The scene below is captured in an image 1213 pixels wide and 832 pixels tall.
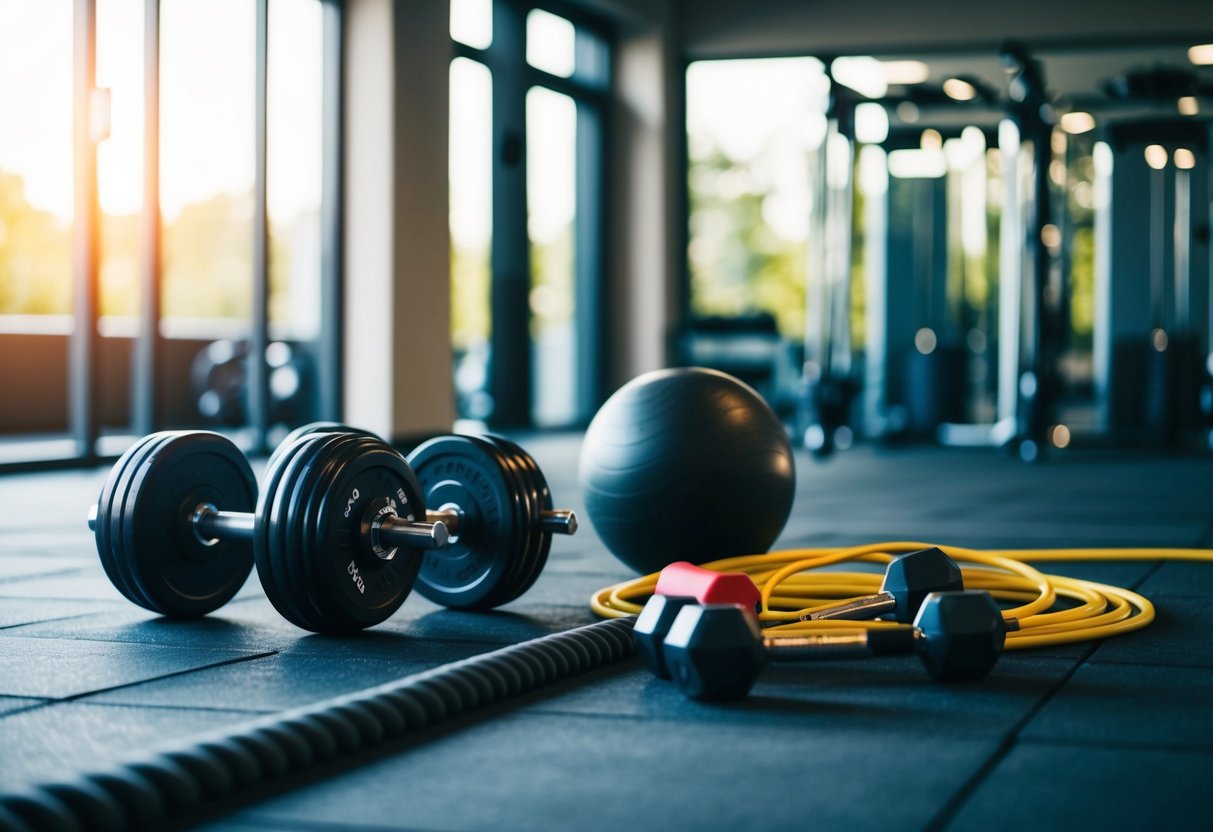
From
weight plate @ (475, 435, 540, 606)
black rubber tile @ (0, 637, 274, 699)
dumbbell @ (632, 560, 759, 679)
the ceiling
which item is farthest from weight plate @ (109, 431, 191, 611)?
the ceiling

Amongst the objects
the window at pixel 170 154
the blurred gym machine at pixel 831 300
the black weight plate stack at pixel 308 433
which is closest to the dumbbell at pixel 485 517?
the black weight plate stack at pixel 308 433

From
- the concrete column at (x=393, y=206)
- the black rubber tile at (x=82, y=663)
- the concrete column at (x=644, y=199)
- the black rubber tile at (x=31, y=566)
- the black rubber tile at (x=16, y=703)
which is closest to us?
the black rubber tile at (x=16, y=703)

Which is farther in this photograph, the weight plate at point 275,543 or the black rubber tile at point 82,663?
the weight plate at point 275,543

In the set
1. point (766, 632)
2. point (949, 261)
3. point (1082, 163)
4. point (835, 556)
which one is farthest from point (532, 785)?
point (1082, 163)

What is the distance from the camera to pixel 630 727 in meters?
1.43

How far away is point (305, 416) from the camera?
7012 mm

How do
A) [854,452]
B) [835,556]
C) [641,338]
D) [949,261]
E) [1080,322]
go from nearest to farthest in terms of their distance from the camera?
[835,556] < [854,452] < [641,338] < [949,261] < [1080,322]

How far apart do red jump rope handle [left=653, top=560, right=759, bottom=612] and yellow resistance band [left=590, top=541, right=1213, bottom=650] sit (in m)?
0.13

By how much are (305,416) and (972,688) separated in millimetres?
5753

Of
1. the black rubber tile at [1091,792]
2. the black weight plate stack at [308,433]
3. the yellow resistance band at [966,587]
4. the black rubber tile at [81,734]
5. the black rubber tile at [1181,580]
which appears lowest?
the black rubber tile at [1181,580]

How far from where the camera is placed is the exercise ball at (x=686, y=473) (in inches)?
91.5

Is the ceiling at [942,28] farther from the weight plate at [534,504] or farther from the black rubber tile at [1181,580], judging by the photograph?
the weight plate at [534,504]

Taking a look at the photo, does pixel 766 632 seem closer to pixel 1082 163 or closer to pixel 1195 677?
pixel 1195 677

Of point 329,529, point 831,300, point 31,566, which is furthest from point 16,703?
point 831,300
